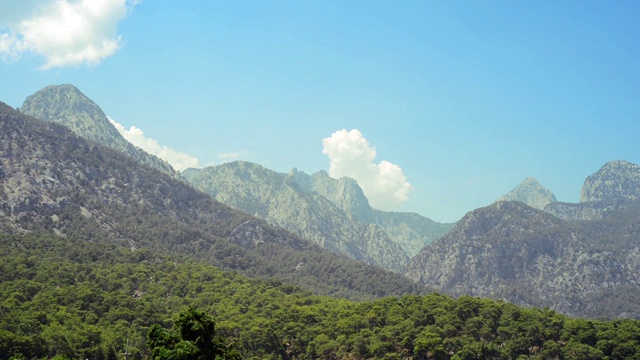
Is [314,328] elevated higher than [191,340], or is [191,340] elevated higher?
[191,340]

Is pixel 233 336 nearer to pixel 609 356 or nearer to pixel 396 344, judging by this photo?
pixel 396 344

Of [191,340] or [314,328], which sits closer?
[191,340]

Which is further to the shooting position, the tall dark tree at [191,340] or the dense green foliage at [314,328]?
the dense green foliage at [314,328]

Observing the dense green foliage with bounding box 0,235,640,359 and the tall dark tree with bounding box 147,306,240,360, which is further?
Answer: the dense green foliage with bounding box 0,235,640,359

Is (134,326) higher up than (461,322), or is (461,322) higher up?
(461,322)

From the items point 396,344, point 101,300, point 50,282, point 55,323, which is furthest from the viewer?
point 50,282

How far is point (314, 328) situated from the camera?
13412cm

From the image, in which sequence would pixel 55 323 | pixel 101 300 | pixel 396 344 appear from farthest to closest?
1. pixel 101 300
2. pixel 396 344
3. pixel 55 323

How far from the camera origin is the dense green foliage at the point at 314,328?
114 metres

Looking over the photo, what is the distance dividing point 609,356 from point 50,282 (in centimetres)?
14460

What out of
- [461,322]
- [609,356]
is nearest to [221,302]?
[461,322]

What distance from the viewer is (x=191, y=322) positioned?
59188mm

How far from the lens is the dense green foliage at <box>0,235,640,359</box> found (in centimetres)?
11369

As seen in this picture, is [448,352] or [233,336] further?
[233,336]
